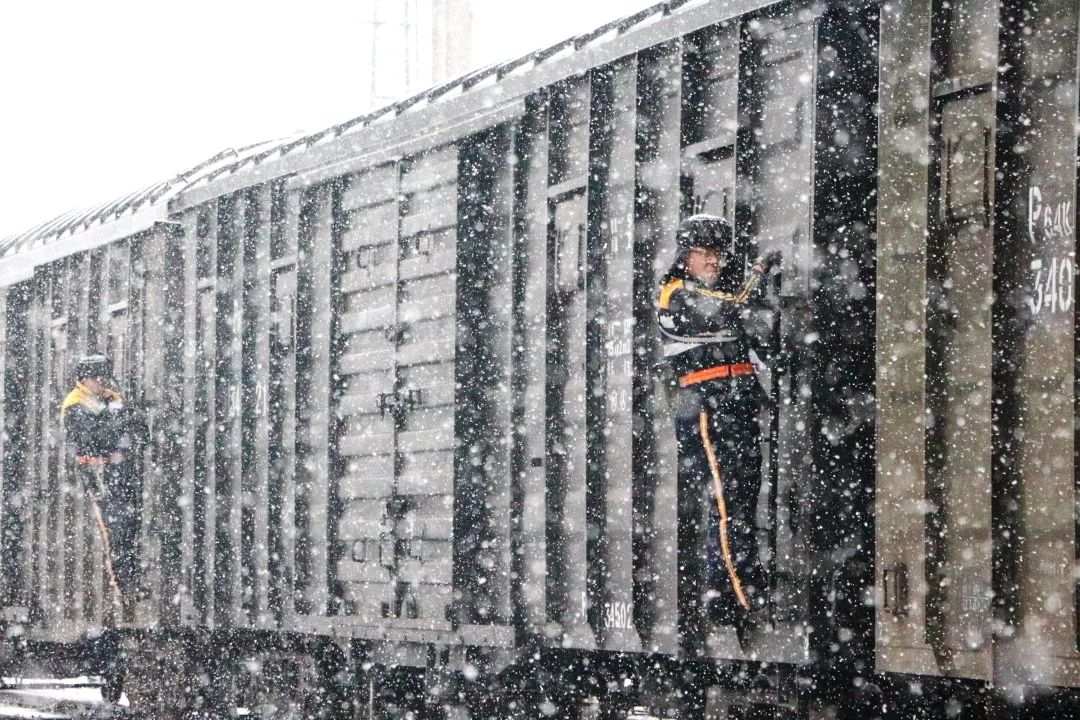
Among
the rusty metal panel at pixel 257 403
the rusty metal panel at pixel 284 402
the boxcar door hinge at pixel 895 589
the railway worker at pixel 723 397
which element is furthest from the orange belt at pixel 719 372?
the rusty metal panel at pixel 257 403

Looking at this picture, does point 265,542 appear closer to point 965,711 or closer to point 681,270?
point 681,270

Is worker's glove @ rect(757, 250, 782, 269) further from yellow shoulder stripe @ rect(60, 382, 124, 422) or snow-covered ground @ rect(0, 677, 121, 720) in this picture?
snow-covered ground @ rect(0, 677, 121, 720)

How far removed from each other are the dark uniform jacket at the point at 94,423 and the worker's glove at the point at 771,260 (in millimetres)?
6289

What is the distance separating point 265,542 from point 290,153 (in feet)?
7.63

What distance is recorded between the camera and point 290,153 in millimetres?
9727

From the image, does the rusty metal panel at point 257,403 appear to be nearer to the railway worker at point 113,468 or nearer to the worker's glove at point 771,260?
the railway worker at point 113,468

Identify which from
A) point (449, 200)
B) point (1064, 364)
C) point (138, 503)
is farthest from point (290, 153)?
point (1064, 364)

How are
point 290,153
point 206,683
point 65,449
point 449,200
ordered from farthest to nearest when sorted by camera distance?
point 65,449 → point 206,683 → point 290,153 → point 449,200

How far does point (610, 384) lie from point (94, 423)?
5.44 meters

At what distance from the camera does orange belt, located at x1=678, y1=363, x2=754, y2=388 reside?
5984 mm

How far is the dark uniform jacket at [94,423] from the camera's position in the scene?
1109 cm

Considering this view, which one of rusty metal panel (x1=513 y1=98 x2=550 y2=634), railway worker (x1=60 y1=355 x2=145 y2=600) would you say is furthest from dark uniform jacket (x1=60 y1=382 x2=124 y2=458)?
rusty metal panel (x1=513 y1=98 x2=550 y2=634)

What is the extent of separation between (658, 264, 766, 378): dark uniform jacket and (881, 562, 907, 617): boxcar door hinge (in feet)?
3.39

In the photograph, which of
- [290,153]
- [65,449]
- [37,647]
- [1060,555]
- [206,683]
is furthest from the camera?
[37,647]
